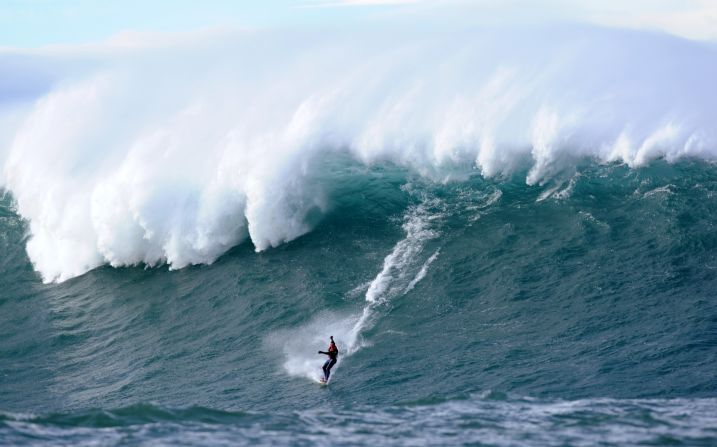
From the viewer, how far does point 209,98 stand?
1235 inches

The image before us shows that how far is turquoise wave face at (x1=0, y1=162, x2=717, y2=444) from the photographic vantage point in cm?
1404

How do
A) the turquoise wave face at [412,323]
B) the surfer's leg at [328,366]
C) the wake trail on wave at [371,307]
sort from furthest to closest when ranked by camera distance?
1. the wake trail on wave at [371,307]
2. the surfer's leg at [328,366]
3. the turquoise wave face at [412,323]

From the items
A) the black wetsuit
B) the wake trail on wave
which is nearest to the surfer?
the black wetsuit

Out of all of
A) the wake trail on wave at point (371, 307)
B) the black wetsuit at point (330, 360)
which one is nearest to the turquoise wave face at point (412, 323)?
the wake trail on wave at point (371, 307)

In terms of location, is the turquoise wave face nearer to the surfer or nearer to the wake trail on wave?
the wake trail on wave

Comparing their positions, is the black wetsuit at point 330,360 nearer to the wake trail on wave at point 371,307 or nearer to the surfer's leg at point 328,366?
the surfer's leg at point 328,366

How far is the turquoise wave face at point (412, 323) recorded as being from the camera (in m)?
14.0

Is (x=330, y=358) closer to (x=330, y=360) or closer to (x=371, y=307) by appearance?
(x=330, y=360)

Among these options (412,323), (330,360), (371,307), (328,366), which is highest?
(371,307)

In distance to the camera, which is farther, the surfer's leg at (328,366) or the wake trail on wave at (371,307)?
the wake trail on wave at (371,307)

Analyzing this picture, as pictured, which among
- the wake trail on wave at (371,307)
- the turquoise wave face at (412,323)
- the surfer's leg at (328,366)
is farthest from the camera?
the wake trail on wave at (371,307)

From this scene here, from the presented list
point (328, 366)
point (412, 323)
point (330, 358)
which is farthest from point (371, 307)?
point (328, 366)

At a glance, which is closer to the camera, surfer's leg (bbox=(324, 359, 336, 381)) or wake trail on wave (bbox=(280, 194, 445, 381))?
surfer's leg (bbox=(324, 359, 336, 381))

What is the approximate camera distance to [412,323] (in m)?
19.7
